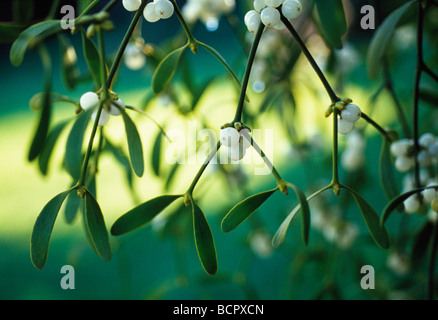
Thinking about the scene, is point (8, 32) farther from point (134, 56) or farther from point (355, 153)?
point (355, 153)

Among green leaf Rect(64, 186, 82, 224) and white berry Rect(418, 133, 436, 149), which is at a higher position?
white berry Rect(418, 133, 436, 149)

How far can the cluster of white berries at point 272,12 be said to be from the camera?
1.28ft

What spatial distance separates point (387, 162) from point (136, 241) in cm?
113

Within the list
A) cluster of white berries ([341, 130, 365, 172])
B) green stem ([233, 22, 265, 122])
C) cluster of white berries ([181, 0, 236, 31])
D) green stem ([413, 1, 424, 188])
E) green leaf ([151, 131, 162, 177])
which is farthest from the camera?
cluster of white berries ([341, 130, 365, 172])

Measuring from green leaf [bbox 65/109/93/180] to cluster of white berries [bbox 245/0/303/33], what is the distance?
0.56 feet

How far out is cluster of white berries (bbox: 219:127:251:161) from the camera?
375mm

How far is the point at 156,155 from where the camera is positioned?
61 centimetres

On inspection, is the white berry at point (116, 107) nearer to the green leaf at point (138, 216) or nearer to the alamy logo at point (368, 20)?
the green leaf at point (138, 216)

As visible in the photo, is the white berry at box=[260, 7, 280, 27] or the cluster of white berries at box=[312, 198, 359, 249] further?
the cluster of white berries at box=[312, 198, 359, 249]

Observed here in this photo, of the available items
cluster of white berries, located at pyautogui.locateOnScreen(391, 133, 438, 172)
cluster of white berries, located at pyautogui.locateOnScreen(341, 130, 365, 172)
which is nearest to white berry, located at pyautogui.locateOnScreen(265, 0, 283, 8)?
cluster of white berries, located at pyautogui.locateOnScreen(391, 133, 438, 172)

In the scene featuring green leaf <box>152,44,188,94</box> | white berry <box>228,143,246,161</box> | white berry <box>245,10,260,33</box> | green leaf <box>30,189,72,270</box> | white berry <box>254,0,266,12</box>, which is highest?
white berry <box>254,0,266,12</box>

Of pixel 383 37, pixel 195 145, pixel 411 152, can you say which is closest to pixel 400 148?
pixel 411 152

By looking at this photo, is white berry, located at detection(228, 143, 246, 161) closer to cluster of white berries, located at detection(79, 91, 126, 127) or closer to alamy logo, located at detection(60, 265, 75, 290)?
cluster of white berries, located at detection(79, 91, 126, 127)

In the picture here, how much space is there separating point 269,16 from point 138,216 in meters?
0.21
